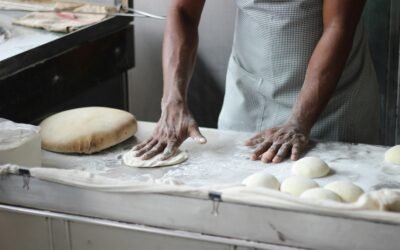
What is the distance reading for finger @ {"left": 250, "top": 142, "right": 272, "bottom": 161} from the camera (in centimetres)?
159

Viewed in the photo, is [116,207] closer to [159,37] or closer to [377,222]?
[377,222]

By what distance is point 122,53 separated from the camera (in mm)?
2697

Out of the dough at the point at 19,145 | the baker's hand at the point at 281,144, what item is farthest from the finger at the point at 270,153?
the dough at the point at 19,145

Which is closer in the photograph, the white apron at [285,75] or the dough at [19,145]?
the dough at [19,145]

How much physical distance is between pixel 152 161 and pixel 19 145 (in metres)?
0.32

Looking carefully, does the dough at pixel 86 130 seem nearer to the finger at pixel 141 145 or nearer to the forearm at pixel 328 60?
the finger at pixel 141 145

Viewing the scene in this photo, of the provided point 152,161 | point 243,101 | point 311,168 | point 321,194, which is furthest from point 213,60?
point 321,194

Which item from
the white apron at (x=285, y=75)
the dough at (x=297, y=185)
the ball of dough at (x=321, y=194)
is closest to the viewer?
the ball of dough at (x=321, y=194)

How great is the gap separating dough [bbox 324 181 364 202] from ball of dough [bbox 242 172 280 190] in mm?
111

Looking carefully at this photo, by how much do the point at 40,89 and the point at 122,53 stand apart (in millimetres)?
596

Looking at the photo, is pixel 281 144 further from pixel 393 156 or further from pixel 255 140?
pixel 393 156

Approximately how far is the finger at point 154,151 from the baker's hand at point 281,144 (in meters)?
0.24

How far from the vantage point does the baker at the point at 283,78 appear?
5.44ft

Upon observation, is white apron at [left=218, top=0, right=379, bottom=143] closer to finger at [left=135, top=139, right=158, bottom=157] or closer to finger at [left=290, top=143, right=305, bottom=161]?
finger at [left=290, top=143, right=305, bottom=161]
